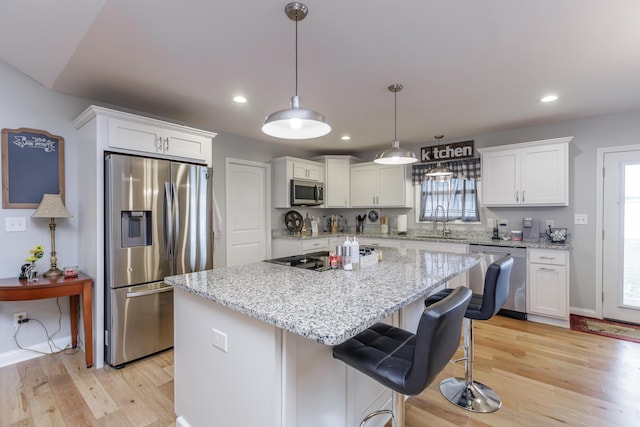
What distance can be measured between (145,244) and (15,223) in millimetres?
1058

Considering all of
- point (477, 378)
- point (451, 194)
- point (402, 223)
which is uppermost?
point (451, 194)

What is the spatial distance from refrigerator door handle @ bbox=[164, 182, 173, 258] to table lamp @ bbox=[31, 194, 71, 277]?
0.76m

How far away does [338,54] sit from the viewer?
6.72 ft

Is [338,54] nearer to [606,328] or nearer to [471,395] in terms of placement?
[471,395]

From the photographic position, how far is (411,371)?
1088 millimetres

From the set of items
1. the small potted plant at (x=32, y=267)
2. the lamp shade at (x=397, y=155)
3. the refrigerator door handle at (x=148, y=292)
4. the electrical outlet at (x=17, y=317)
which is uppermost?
the lamp shade at (x=397, y=155)

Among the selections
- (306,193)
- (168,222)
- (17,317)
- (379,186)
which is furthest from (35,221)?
(379,186)

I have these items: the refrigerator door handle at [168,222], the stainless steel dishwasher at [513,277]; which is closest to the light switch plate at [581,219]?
the stainless steel dishwasher at [513,277]

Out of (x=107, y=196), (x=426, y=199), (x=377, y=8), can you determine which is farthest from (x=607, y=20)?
(x=107, y=196)

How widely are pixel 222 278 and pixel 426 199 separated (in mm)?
3894

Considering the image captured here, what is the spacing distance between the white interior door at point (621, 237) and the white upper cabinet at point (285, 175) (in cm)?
384

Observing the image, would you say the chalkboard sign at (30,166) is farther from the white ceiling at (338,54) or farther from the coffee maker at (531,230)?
the coffee maker at (531,230)

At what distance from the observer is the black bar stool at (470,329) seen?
1836 mm

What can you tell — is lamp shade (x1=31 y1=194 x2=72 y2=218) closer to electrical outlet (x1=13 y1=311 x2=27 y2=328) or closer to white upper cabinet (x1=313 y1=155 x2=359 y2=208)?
electrical outlet (x1=13 y1=311 x2=27 y2=328)
